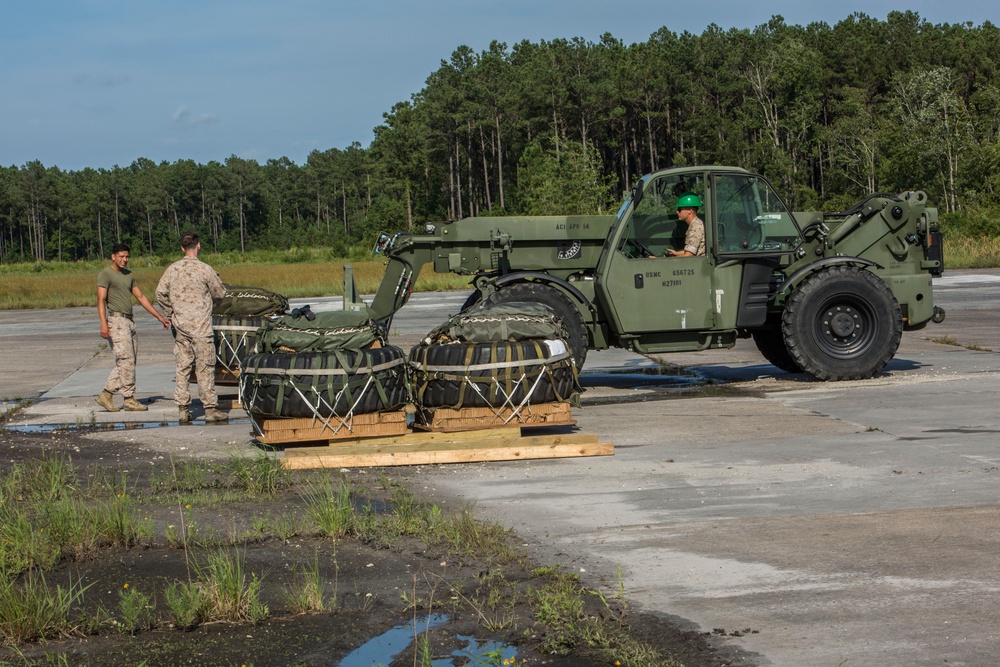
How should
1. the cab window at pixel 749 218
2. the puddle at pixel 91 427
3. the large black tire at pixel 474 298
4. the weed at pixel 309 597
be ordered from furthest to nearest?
Result: the large black tire at pixel 474 298 < the cab window at pixel 749 218 < the puddle at pixel 91 427 < the weed at pixel 309 597

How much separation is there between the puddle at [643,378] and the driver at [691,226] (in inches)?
67.1

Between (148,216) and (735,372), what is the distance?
180 meters

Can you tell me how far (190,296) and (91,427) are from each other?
174 centimetres

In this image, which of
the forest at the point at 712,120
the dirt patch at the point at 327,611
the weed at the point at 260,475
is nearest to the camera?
the dirt patch at the point at 327,611

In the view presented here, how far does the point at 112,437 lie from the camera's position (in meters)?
11.5

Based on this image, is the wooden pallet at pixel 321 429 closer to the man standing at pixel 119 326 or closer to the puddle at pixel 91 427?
the puddle at pixel 91 427

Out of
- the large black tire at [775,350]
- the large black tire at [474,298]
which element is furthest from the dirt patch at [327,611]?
the large black tire at [775,350]

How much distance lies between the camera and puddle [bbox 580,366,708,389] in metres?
14.4

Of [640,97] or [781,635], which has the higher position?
[640,97]

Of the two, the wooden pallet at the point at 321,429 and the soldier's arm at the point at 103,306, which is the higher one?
the soldier's arm at the point at 103,306

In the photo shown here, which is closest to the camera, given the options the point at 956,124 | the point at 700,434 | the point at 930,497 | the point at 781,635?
the point at 781,635

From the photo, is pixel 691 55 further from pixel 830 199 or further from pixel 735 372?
pixel 735 372

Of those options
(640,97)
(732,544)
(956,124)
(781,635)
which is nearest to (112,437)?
(732,544)

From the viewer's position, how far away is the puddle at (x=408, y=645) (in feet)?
17.4
